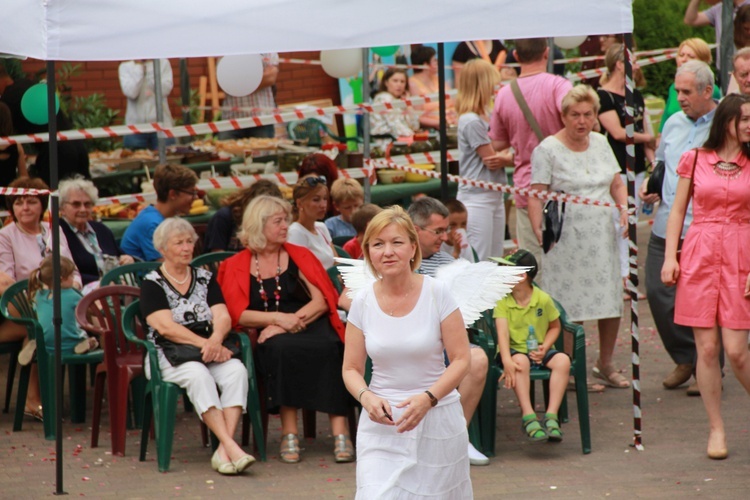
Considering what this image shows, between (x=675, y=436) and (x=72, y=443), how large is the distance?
339 cm

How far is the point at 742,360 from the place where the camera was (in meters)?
6.25

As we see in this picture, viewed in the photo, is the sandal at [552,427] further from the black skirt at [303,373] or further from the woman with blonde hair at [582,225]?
the woman with blonde hair at [582,225]

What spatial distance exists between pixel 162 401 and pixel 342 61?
16.0 feet

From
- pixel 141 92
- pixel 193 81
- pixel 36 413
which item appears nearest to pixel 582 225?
pixel 36 413

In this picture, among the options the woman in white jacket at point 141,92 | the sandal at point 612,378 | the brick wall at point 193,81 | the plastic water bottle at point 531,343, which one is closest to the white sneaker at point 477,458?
the plastic water bottle at point 531,343

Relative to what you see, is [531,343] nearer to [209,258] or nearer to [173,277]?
[173,277]

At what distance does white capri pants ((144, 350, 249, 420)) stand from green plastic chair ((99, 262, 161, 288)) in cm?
94

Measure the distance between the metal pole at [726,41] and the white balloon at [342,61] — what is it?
3.00 m

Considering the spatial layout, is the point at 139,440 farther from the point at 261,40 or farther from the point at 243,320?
the point at 261,40

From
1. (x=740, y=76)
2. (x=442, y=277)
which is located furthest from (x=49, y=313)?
(x=740, y=76)

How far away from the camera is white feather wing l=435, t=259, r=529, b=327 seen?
539cm

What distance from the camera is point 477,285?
550 centimetres

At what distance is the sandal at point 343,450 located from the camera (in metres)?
6.46

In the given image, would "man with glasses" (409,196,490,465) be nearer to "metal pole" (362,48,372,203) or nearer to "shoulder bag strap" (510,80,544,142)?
"shoulder bag strap" (510,80,544,142)
